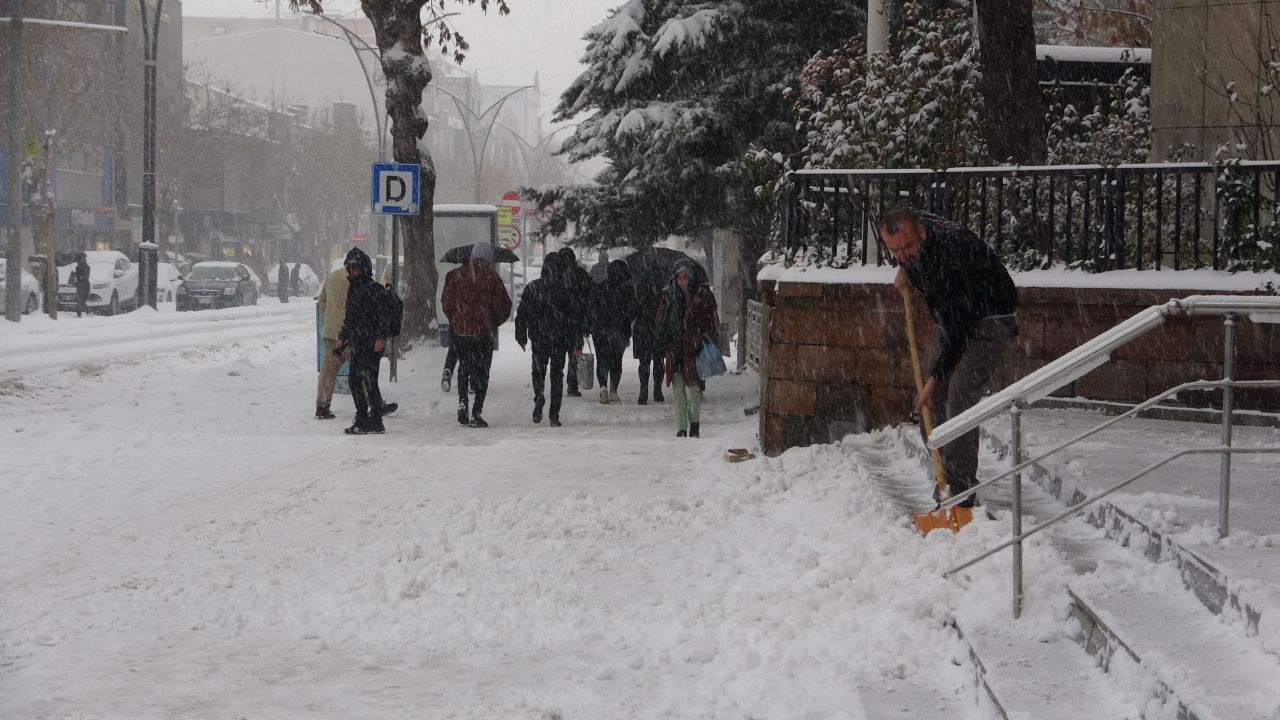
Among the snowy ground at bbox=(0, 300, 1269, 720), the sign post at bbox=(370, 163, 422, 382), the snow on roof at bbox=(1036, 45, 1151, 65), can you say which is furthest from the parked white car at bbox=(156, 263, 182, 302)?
the snowy ground at bbox=(0, 300, 1269, 720)

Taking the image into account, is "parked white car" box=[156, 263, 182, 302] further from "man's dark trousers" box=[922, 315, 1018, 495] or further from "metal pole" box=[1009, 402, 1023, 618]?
"metal pole" box=[1009, 402, 1023, 618]

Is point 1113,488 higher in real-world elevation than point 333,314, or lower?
lower

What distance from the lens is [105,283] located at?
37.7m

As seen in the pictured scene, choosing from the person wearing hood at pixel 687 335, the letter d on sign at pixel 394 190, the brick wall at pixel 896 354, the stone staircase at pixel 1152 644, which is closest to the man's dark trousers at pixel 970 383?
the stone staircase at pixel 1152 644

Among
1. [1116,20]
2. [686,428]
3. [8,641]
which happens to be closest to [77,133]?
[1116,20]

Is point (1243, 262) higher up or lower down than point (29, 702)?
higher up

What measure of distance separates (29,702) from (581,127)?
47.8ft

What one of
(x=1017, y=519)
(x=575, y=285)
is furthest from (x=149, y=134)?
(x=1017, y=519)

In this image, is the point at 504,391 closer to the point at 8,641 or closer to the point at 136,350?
the point at 136,350

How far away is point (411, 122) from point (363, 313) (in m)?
7.83

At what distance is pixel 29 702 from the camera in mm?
5383

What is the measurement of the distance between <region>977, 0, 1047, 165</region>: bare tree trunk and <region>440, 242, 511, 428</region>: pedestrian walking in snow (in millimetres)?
5225

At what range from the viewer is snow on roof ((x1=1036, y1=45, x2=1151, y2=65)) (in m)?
17.4

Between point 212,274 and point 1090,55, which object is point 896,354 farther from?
point 212,274
